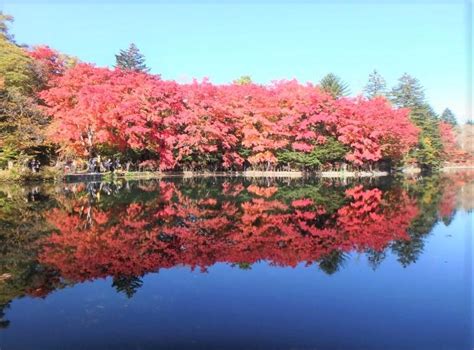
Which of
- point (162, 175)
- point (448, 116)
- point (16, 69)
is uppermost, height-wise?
point (448, 116)

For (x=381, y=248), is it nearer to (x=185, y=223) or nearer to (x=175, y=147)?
(x=185, y=223)

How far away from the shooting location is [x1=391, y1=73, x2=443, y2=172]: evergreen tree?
48.8 m

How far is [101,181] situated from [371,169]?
80.8 feet

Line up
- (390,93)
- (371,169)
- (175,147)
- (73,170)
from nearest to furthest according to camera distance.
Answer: (73,170) → (175,147) → (371,169) → (390,93)

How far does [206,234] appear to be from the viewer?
1045 centimetres

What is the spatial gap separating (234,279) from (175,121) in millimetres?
23312

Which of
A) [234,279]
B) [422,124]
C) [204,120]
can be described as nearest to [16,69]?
[204,120]

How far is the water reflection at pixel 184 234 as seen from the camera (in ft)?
25.0

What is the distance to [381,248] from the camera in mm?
9188

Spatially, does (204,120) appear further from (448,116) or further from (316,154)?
(448,116)

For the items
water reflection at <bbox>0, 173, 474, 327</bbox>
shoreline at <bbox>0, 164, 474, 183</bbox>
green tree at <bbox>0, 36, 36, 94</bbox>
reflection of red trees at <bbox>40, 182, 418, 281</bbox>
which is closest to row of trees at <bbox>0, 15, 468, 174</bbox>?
green tree at <bbox>0, 36, 36, 94</bbox>

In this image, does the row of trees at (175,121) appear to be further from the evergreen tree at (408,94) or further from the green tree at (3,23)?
the evergreen tree at (408,94)

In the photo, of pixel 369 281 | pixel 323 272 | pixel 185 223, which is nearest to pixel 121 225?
pixel 185 223

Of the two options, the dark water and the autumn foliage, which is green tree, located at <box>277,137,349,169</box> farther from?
the dark water
